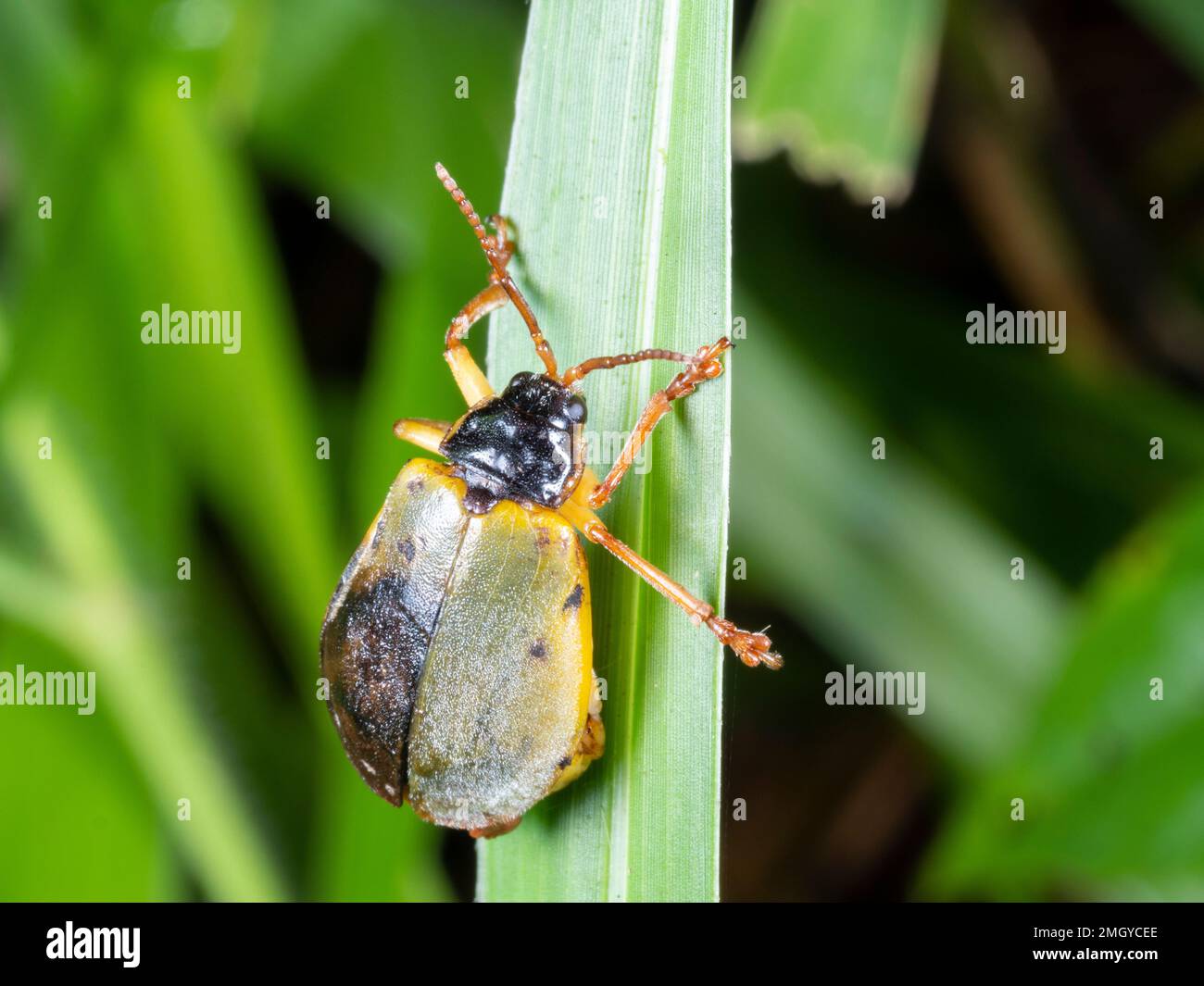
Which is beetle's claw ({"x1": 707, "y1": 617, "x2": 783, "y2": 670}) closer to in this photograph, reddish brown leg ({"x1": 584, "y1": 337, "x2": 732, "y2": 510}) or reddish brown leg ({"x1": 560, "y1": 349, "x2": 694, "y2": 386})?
reddish brown leg ({"x1": 584, "y1": 337, "x2": 732, "y2": 510})

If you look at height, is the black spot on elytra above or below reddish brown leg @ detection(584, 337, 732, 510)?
below

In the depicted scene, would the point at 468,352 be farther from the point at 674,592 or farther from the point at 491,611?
the point at 674,592

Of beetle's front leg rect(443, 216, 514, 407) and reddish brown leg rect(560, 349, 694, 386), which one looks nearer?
reddish brown leg rect(560, 349, 694, 386)

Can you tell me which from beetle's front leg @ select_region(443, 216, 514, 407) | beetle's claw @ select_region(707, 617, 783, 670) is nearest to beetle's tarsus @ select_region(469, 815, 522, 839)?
beetle's claw @ select_region(707, 617, 783, 670)

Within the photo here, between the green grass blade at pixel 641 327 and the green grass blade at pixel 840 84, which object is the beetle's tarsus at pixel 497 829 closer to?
the green grass blade at pixel 641 327

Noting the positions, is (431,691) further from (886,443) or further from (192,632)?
(886,443)

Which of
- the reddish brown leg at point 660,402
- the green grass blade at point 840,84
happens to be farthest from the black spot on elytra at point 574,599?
the green grass blade at point 840,84

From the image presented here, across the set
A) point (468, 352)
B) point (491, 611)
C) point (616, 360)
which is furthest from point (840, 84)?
point (491, 611)
